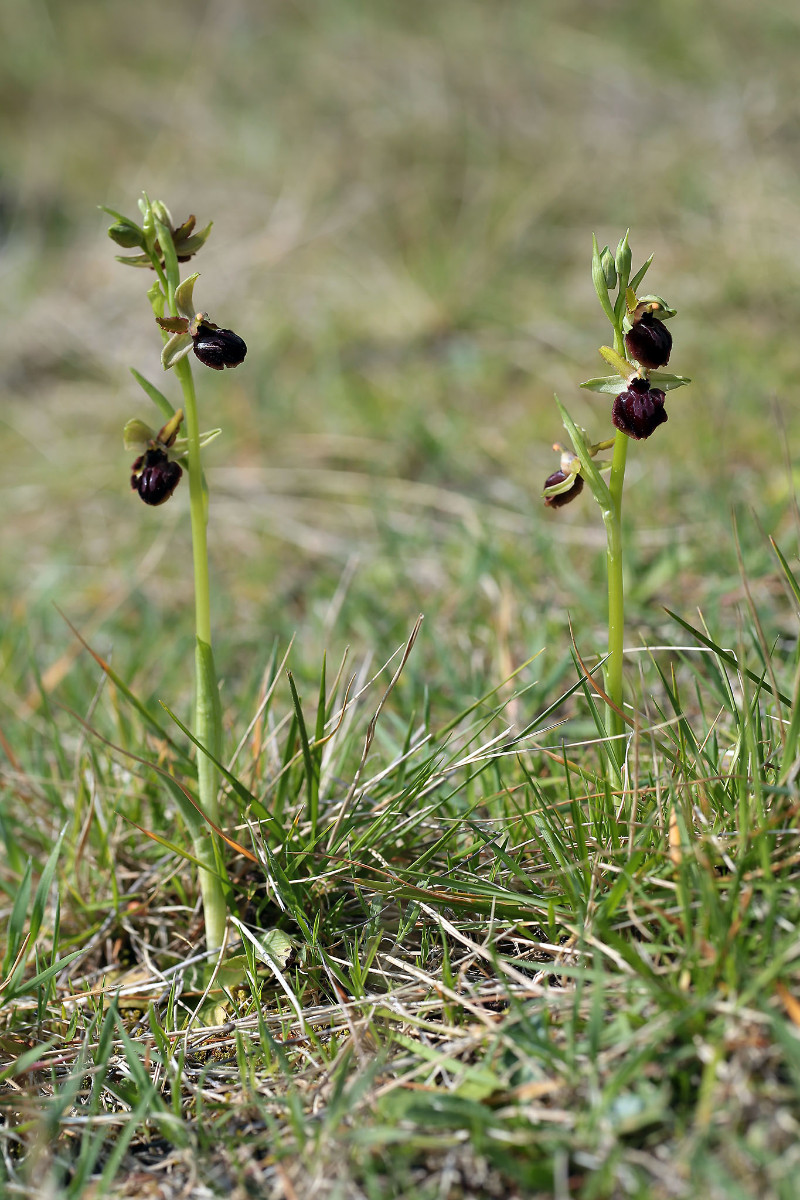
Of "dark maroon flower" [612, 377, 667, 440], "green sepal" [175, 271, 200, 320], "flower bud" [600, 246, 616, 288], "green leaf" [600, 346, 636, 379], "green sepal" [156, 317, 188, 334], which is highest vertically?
"flower bud" [600, 246, 616, 288]

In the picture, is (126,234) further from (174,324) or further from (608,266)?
(608,266)

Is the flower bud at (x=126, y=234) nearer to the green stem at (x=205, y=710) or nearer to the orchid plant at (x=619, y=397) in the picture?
the green stem at (x=205, y=710)

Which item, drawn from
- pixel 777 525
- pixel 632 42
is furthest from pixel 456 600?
pixel 632 42

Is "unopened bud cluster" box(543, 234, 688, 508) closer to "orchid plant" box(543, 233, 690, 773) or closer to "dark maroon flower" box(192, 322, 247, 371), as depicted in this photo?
"orchid plant" box(543, 233, 690, 773)

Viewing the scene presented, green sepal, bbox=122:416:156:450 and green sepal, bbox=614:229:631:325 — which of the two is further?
green sepal, bbox=122:416:156:450

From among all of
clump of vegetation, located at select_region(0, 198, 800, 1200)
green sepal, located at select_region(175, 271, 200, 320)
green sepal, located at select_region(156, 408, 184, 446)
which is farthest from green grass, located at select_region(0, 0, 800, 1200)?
green sepal, located at select_region(175, 271, 200, 320)

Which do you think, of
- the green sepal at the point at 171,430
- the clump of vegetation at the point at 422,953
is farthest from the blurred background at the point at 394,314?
the green sepal at the point at 171,430

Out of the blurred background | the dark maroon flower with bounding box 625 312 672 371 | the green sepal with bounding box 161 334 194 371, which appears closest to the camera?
the dark maroon flower with bounding box 625 312 672 371

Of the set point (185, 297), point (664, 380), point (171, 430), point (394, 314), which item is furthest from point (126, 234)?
point (394, 314)
